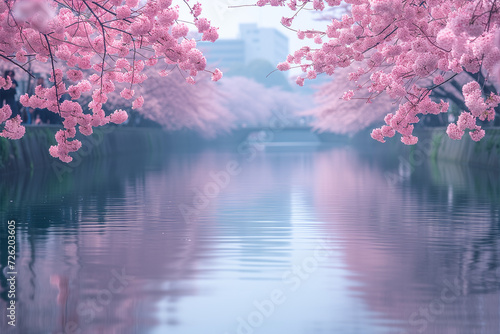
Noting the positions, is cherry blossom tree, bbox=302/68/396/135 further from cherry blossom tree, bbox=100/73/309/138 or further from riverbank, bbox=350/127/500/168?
cherry blossom tree, bbox=100/73/309/138

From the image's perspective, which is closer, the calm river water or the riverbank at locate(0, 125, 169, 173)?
the calm river water

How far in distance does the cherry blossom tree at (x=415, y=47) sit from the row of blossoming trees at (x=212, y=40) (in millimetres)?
15

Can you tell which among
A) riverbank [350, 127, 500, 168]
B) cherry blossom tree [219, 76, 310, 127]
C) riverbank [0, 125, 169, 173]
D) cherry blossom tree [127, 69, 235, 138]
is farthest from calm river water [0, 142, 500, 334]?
cherry blossom tree [219, 76, 310, 127]

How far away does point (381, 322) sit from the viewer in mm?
7320

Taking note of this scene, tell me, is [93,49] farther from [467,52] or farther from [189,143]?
[189,143]

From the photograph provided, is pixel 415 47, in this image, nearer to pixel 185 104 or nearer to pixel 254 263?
pixel 254 263

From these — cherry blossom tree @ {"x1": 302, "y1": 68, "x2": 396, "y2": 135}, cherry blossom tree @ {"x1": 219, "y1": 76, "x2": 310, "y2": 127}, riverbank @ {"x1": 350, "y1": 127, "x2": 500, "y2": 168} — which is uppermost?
cherry blossom tree @ {"x1": 219, "y1": 76, "x2": 310, "y2": 127}

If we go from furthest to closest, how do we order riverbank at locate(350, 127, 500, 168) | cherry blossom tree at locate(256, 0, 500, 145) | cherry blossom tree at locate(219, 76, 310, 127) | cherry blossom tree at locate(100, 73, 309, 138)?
cherry blossom tree at locate(219, 76, 310, 127)
cherry blossom tree at locate(100, 73, 309, 138)
riverbank at locate(350, 127, 500, 168)
cherry blossom tree at locate(256, 0, 500, 145)

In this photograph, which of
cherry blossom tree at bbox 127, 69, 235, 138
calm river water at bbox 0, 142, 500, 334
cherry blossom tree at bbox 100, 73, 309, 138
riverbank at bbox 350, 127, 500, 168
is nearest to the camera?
calm river water at bbox 0, 142, 500, 334

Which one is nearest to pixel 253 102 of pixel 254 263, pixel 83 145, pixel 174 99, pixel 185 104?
pixel 185 104

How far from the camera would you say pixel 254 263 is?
415 inches

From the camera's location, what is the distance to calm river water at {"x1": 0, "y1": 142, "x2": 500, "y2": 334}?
749cm

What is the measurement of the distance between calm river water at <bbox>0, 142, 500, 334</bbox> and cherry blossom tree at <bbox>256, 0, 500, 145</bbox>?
185 centimetres

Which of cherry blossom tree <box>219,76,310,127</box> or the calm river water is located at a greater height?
cherry blossom tree <box>219,76,310,127</box>
